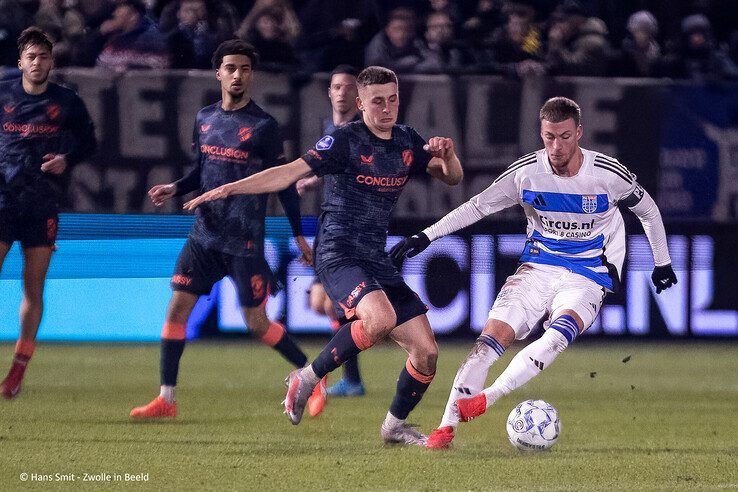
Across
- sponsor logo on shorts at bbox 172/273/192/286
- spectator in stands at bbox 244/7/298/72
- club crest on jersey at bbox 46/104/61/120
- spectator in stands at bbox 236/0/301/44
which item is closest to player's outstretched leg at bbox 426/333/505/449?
sponsor logo on shorts at bbox 172/273/192/286

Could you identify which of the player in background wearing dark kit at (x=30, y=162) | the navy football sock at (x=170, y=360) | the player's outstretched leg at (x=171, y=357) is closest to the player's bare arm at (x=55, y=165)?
the player in background wearing dark kit at (x=30, y=162)

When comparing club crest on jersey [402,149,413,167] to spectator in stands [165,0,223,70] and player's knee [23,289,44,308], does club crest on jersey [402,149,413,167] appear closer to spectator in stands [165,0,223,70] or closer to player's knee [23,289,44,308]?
player's knee [23,289,44,308]

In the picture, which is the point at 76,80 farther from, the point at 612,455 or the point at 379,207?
the point at 612,455

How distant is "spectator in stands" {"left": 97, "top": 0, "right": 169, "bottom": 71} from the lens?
38.2ft

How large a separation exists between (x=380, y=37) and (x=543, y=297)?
5113mm

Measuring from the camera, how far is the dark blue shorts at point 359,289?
22.8 feet

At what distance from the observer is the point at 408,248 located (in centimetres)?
704

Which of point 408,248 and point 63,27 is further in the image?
point 63,27

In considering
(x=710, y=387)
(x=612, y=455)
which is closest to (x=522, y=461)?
(x=612, y=455)

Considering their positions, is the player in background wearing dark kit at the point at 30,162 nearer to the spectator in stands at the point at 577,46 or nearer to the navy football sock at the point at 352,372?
the navy football sock at the point at 352,372

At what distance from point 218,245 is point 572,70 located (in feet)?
14.9

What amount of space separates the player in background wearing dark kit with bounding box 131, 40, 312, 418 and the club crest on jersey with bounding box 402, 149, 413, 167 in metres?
1.27

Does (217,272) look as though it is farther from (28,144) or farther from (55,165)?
(28,144)

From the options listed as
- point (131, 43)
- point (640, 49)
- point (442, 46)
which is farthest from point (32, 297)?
point (640, 49)
